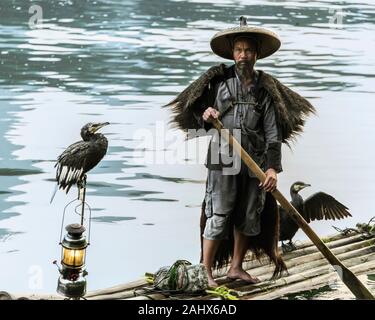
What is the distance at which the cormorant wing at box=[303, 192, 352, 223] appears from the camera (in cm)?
496

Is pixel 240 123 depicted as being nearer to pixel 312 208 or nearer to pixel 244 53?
pixel 244 53

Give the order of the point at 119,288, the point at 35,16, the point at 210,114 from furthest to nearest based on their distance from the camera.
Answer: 1. the point at 35,16
2. the point at 119,288
3. the point at 210,114

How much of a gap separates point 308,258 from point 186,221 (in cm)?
76

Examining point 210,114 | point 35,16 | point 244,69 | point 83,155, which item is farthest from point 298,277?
point 35,16

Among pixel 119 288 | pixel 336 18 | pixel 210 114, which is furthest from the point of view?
pixel 336 18

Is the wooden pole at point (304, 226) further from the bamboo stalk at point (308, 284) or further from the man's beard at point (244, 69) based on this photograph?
the man's beard at point (244, 69)

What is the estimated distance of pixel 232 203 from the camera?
4.52 metres

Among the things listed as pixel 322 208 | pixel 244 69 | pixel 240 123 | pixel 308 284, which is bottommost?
pixel 308 284

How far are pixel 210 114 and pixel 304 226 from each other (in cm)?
76

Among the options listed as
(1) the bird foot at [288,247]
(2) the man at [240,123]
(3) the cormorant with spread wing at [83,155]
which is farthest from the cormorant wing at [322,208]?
(3) the cormorant with spread wing at [83,155]

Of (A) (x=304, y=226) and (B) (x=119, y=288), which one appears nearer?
(A) (x=304, y=226)

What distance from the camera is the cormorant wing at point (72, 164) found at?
447 centimetres
